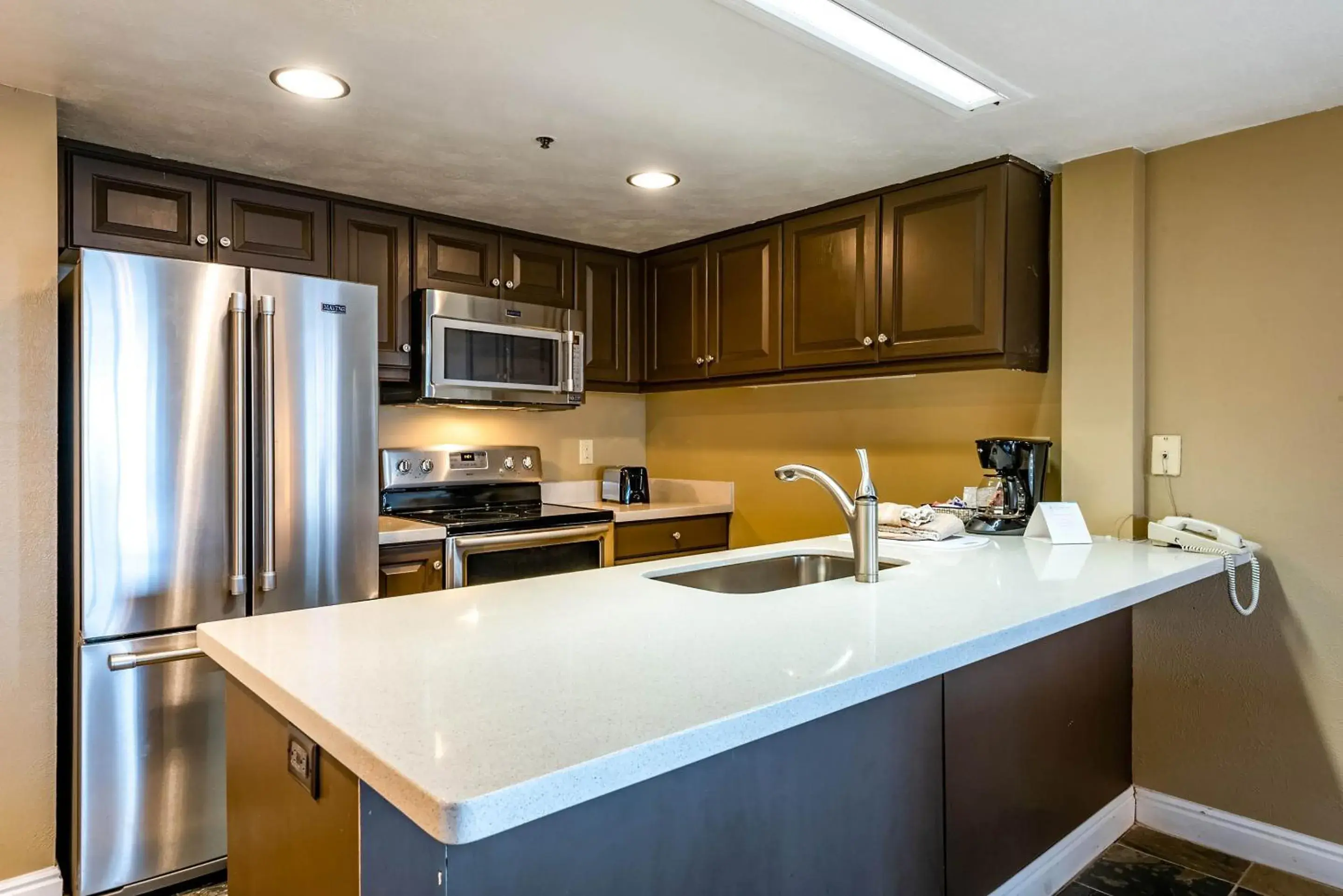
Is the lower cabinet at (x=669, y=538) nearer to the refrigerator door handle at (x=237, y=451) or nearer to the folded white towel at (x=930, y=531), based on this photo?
the folded white towel at (x=930, y=531)

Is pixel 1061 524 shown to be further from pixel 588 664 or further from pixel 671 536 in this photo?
pixel 588 664

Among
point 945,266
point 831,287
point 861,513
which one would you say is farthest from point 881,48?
point 831,287

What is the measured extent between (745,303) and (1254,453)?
68.7 inches

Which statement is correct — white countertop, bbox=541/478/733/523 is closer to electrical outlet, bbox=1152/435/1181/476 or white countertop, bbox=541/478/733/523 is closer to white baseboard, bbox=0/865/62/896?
electrical outlet, bbox=1152/435/1181/476

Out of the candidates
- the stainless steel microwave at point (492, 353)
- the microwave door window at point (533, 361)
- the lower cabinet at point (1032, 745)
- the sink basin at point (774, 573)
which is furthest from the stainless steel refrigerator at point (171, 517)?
the lower cabinet at point (1032, 745)

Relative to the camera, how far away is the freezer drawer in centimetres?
196

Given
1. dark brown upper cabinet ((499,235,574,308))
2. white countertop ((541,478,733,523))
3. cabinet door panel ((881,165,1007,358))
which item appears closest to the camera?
cabinet door panel ((881,165,1007,358))

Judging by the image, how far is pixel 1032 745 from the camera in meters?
1.88

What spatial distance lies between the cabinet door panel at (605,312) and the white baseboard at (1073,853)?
238 centimetres

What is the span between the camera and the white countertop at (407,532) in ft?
8.29

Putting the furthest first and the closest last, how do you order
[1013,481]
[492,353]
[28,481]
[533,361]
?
[533,361]
[492,353]
[1013,481]
[28,481]

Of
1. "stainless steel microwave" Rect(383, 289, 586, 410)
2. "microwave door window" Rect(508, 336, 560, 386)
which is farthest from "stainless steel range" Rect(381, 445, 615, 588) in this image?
"microwave door window" Rect(508, 336, 560, 386)

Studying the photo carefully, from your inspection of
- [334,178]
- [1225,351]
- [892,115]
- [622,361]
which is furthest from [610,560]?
[1225,351]

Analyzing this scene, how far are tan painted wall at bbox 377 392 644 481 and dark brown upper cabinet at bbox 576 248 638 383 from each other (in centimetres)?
30
